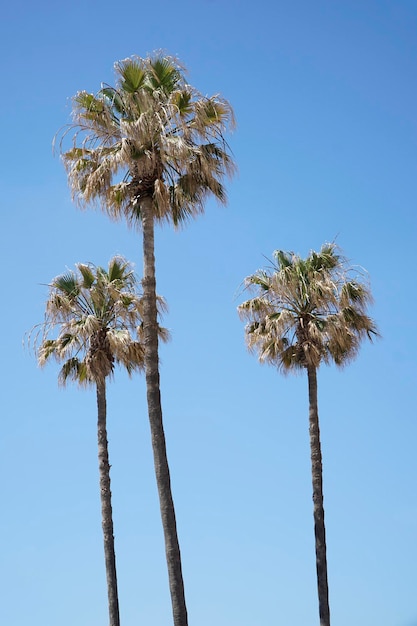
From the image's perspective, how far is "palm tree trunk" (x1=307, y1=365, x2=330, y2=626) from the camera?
3178 centimetres

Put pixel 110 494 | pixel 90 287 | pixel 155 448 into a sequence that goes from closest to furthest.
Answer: pixel 155 448 < pixel 110 494 < pixel 90 287

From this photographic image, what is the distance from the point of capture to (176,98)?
2694 centimetres

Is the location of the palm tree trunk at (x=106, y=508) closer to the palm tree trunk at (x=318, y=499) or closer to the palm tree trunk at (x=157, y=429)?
the palm tree trunk at (x=318, y=499)

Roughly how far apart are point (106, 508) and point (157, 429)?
811cm

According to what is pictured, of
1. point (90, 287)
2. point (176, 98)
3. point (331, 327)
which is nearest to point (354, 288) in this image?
point (331, 327)

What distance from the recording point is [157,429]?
992 inches

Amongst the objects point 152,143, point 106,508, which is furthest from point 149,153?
point 106,508

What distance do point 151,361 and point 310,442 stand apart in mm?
9551

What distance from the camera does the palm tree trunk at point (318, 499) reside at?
104ft

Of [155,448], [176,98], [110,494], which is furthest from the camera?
[110,494]

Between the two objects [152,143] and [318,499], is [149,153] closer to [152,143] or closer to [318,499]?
[152,143]

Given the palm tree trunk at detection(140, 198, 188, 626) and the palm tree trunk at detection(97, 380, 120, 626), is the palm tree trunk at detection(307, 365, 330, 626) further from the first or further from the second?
the palm tree trunk at detection(140, 198, 188, 626)

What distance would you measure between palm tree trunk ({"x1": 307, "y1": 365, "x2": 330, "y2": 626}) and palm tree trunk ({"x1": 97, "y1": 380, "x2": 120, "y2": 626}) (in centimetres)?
591

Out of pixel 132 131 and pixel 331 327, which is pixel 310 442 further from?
pixel 132 131
